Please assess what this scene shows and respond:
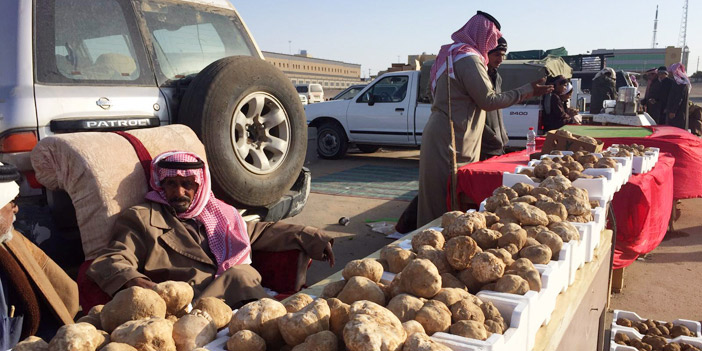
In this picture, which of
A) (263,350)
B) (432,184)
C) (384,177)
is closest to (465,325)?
(263,350)

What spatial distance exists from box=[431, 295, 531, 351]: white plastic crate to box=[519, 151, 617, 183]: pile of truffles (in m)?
1.73

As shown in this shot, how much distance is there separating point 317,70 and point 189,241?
176ft

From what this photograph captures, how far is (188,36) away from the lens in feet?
13.2

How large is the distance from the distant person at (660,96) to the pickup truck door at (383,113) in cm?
466

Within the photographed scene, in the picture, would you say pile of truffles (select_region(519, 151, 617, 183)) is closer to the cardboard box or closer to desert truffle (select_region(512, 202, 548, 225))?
the cardboard box

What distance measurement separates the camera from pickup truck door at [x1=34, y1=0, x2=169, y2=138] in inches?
117

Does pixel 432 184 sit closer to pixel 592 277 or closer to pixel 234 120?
pixel 234 120

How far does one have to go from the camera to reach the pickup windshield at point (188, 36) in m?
3.71

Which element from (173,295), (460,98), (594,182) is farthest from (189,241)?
(460,98)

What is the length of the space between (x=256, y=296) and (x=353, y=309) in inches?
53.6

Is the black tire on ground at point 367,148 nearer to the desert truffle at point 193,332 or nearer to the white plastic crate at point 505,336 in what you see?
the white plastic crate at point 505,336

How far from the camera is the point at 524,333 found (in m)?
1.51

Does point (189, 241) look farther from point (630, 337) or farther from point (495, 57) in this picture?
point (495, 57)

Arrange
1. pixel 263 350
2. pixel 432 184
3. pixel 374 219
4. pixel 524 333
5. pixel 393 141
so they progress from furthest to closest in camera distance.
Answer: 1. pixel 393 141
2. pixel 374 219
3. pixel 432 184
4. pixel 524 333
5. pixel 263 350
